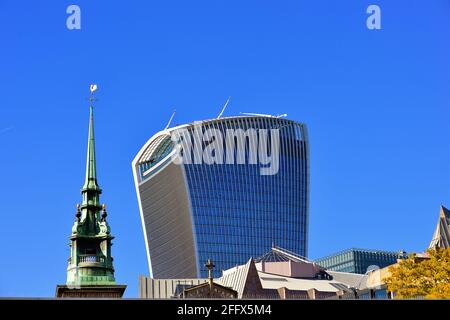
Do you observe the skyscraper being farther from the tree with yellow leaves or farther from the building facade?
the tree with yellow leaves

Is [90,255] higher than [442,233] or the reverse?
the reverse

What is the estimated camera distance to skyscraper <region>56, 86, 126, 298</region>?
391 feet

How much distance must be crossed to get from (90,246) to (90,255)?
1.74 metres

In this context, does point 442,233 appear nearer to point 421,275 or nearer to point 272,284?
point 272,284

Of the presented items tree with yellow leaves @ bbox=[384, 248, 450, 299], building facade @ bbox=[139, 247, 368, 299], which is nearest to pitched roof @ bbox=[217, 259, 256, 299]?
building facade @ bbox=[139, 247, 368, 299]

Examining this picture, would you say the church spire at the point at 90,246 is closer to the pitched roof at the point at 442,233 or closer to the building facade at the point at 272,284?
the building facade at the point at 272,284

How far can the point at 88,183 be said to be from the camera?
5468 inches

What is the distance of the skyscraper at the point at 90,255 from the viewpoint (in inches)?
4697

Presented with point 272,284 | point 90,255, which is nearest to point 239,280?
point 272,284

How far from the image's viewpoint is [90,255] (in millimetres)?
125938

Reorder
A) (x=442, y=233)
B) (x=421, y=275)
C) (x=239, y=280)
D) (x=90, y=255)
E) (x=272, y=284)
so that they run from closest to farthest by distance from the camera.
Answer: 1. (x=421, y=275)
2. (x=90, y=255)
3. (x=239, y=280)
4. (x=442, y=233)
5. (x=272, y=284)
